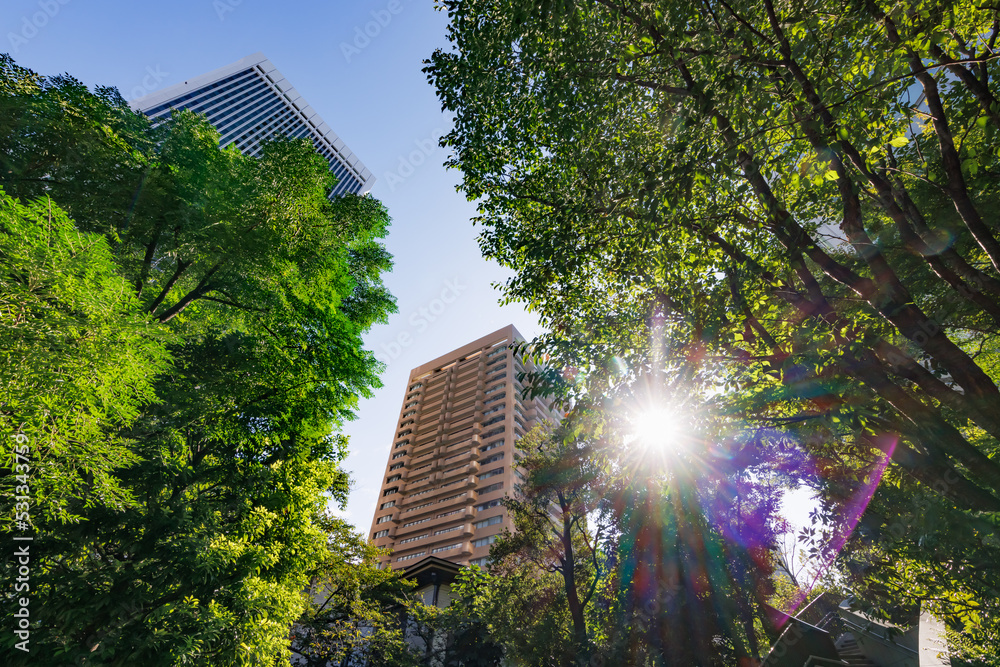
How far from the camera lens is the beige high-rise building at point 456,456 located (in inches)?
1983

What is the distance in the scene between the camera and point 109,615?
5.97 meters

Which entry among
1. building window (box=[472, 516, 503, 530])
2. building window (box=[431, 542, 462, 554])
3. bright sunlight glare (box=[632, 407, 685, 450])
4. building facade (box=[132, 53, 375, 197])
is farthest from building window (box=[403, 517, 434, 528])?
bright sunlight glare (box=[632, 407, 685, 450])

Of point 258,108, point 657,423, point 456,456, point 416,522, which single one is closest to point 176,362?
point 657,423

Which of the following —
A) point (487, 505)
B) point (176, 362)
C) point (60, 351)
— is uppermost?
point (487, 505)

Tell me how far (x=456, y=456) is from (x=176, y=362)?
53535mm

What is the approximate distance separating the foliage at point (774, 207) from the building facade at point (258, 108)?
216 feet

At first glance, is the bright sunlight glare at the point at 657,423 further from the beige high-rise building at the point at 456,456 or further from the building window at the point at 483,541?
the building window at the point at 483,541

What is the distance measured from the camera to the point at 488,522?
162ft

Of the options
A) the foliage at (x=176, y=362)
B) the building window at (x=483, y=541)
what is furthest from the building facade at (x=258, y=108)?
the foliage at (x=176, y=362)

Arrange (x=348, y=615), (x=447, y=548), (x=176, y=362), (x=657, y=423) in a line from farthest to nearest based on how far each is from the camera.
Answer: (x=447, y=548) < (x=348, y=615) < (x=176, y=362) < (x=657, y=423)

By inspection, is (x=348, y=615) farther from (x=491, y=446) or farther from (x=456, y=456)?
(x=456, y=456)

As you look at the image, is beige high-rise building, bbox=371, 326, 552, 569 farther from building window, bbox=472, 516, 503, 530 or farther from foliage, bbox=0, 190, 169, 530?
foliage, bbox=0, 190, 169, 530

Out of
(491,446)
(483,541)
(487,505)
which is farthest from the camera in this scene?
(491,446)

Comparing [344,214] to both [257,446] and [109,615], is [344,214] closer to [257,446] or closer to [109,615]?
[257,446]
